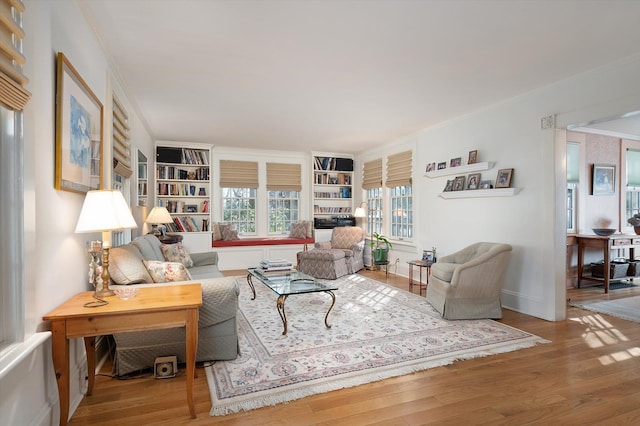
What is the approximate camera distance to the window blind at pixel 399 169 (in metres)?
6.02

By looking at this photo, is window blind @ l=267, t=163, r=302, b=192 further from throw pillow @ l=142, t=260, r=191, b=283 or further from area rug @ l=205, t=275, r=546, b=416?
throw pillow @ l=142, t=260, r=191, b=283

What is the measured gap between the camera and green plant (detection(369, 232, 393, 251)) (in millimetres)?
6480

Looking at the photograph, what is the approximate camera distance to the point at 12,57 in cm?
138

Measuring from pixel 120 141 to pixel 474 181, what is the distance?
13.8ft

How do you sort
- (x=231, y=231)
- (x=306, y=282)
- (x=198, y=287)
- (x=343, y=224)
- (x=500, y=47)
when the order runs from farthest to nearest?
1. (x=343, y=224)
2. (x=231, y=231)
3. (x=306, y=282)
4. (x=500, y=47)
5. (x=198, y=287)

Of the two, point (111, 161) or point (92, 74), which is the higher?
point (92, 74)

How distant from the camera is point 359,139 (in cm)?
627

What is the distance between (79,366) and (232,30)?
8.27ft

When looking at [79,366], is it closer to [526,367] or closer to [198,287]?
[198,287]

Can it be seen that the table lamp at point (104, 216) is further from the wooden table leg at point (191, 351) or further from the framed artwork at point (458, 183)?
the framed artwork at point (458, 183)

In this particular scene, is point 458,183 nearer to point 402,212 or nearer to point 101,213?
point 402,212

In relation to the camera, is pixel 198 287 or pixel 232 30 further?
pixel 232 30

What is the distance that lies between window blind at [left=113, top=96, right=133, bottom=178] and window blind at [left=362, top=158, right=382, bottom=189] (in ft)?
14.8

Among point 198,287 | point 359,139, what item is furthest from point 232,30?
point 359,139
